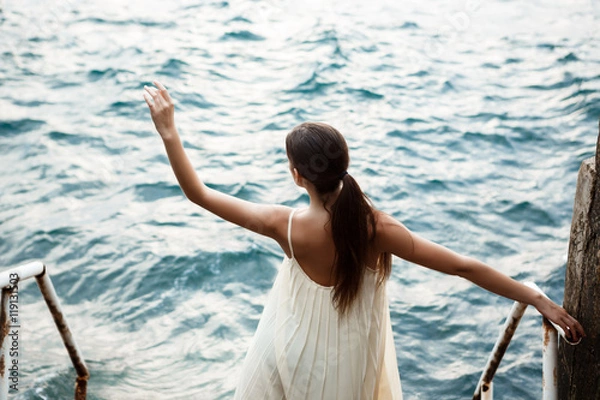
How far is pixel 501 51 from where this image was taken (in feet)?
37.1

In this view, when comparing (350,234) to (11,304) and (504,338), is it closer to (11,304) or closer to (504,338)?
(504,338)

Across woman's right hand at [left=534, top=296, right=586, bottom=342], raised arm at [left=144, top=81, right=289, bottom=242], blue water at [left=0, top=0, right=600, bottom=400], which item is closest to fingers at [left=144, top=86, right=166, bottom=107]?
raised arm at [left=144, top=81, right=289, bottom=242]

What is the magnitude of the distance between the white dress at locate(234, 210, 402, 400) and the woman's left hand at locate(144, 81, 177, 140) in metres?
0.66

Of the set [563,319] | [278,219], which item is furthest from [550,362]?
[278,219]

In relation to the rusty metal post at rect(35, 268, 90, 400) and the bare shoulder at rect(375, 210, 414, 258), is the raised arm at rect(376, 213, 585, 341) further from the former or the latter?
the rusty metal post at rect(35, 268, 90, 400)

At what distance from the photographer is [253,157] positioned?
8375 millimetres

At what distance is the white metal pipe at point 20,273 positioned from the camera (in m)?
2.62

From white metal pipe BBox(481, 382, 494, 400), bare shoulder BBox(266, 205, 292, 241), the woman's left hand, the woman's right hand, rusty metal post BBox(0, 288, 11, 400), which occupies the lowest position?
rusty metal post BBox(0, 288, 11, 400)

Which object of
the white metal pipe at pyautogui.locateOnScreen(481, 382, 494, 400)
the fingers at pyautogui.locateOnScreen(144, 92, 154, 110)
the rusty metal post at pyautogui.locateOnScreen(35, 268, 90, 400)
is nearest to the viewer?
the fingers at pyautogui.locateOnScreen(144, 92, 154, 110)

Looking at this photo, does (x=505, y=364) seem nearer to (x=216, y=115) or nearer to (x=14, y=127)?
(x=216, y=115)

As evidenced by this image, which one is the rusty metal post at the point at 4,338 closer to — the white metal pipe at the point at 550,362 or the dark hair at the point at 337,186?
the dark hair at the point at 337,186

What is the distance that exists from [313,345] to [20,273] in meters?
1.17

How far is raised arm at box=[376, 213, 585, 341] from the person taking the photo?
8.14ft

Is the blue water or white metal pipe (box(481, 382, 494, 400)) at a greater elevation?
the blue water
